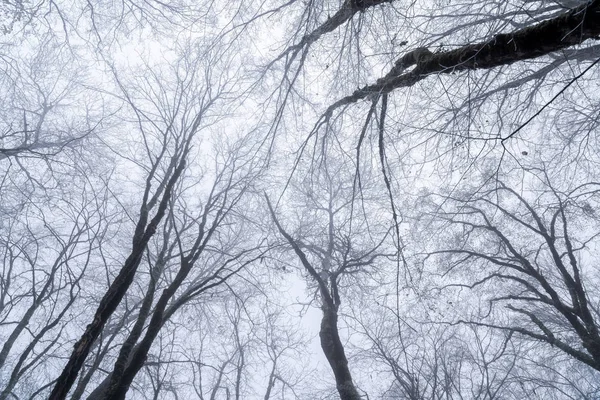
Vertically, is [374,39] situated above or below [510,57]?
above

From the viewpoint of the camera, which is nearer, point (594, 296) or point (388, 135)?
point (388, 135)

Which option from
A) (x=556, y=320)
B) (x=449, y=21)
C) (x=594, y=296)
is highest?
(x=594, y=296)

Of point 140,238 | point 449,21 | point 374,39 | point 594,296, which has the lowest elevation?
point 140,238

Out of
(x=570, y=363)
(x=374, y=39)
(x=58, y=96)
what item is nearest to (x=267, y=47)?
(x=374, y=39)

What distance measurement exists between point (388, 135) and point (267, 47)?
5.96 ft

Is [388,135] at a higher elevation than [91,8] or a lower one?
lower

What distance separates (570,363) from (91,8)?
16.2 m

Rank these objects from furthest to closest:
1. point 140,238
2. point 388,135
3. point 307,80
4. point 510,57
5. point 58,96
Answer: point 58,96, point 307,80, point 140,238, point 388,135, point 510,57

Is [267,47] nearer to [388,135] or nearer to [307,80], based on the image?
[307,80]

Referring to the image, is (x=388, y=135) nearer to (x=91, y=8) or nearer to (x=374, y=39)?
(x=374, y=39)

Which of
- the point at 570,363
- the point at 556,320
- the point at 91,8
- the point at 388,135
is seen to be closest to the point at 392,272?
the point at 556,320

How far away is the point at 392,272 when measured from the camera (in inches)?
318

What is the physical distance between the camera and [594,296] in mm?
11781

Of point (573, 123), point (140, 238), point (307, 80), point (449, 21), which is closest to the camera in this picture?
point (140, 238)
